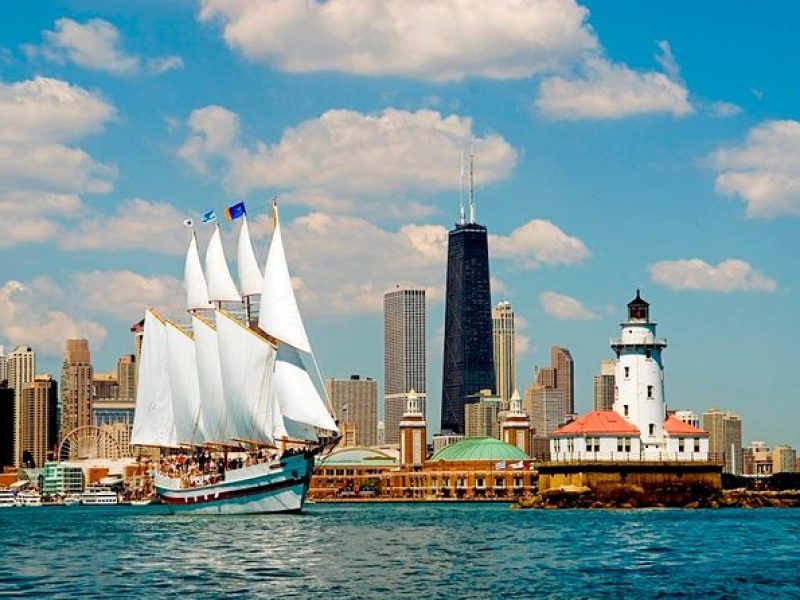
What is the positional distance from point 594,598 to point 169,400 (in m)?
88.6

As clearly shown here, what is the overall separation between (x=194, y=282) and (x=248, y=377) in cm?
1627

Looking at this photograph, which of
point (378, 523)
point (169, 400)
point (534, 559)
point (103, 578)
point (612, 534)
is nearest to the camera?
point (103, 578)

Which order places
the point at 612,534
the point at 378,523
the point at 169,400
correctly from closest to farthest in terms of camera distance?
the point at 612,534, the point at 378,523, the point at 169,400

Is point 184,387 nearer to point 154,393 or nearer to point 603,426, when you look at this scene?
point 154,393

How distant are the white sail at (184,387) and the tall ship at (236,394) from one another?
0.29 feet

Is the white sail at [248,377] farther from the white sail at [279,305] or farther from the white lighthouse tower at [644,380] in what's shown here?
the white lighthouse tower at [644,380]

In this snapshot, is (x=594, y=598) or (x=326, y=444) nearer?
(x=594, y=598)

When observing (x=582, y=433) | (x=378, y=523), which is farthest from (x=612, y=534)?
(x=582, y=433)

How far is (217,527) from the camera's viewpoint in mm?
108750

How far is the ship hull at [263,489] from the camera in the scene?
128 m

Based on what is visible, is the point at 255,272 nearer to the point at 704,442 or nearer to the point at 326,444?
the point at 326,444

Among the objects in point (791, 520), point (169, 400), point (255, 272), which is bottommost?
point (791, 520)

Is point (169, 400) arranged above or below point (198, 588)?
above

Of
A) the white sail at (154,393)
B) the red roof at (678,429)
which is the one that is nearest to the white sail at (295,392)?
the white sail at (154,393)
